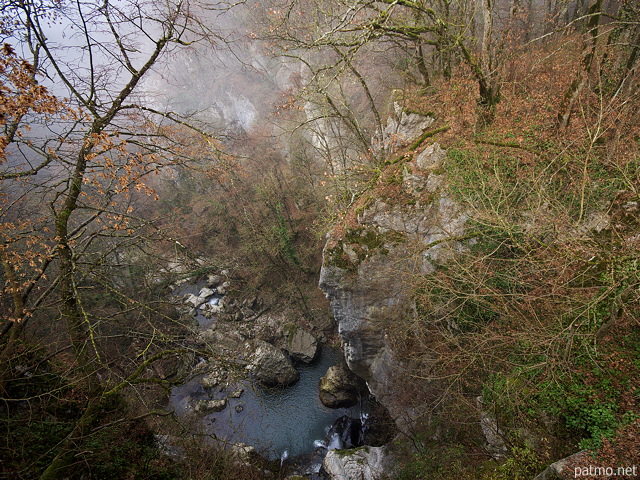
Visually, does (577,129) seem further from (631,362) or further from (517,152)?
(631,362)

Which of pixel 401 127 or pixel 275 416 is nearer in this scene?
pixel 401 127

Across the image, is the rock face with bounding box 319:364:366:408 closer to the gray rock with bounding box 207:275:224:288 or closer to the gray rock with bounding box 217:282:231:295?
the gray rock with bounding box 217:282:231:295

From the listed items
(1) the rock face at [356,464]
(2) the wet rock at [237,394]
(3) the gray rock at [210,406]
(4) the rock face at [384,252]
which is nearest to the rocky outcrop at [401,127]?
(4) the rock face at [384,252]

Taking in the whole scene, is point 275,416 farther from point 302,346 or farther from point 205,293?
point 205,293

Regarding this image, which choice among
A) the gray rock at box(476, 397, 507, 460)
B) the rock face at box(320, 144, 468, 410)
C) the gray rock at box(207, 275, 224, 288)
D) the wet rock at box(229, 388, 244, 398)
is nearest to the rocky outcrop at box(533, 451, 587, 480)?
the gray rock at box(476, 397, 507, 460)

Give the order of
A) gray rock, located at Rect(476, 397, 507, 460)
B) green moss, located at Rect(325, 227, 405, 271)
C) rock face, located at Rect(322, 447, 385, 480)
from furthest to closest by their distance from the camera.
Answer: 1. green moss, located at Rect(325, 227, 405, 271)
2. rock face, located at Rect(322, 447, 385, 480)
3. gray rock, located at Rect(476, 397, 507, 460)

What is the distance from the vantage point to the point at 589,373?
4.59 m

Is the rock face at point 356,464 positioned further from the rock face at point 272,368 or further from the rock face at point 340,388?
the rock face at point 272,368

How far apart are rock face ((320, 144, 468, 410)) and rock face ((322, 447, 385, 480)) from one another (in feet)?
4.96

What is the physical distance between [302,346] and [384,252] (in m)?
8.00

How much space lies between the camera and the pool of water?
37.1 feet

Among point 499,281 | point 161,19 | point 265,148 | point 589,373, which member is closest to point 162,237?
point 161,19

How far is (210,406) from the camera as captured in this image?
12.6 meters

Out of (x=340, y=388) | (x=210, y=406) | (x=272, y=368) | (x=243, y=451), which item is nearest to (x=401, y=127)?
(x=340, y=388)
